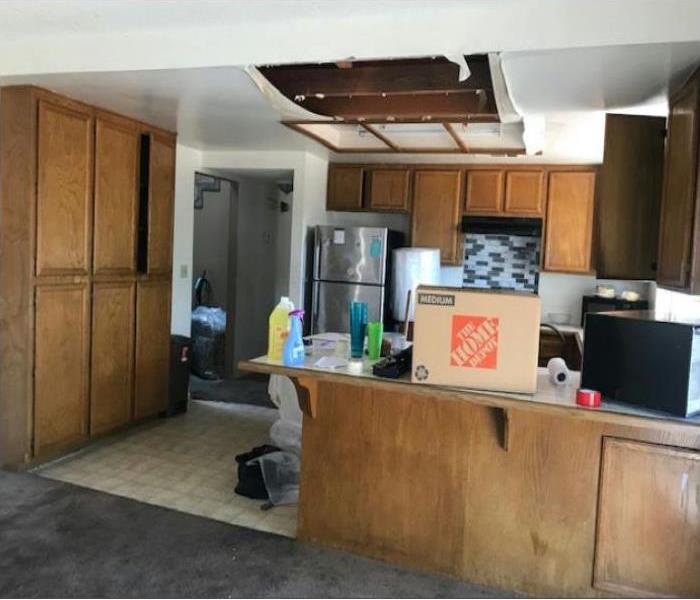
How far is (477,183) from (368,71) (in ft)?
7.75

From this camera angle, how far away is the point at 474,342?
2.24m

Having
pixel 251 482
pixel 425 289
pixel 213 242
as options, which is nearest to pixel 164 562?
pixel 251 482

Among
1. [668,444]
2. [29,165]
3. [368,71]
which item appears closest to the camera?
[668,444]

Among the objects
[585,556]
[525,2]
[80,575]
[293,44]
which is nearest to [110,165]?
[293,44]

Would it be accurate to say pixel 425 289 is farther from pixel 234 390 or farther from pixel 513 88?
pixel 234 390

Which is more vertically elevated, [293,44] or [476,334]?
[293,44]

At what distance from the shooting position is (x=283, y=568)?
8.28 ft

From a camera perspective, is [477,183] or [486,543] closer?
[486,543]

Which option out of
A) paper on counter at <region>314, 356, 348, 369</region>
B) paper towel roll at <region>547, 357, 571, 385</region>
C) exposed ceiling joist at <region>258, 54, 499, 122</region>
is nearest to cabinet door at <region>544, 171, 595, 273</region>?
exposed ceiling joist at <region>258, 54, 499, 122</region>

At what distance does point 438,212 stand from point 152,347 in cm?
252

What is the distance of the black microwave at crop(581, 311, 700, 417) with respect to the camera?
6.55 ft

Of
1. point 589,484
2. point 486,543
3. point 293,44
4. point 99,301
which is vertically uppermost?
point 293,44

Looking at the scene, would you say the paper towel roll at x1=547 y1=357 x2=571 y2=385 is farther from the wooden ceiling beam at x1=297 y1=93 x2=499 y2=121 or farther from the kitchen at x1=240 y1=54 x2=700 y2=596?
the wooden ceiling beam at x1=297 y1=93 x2=499 y2=121

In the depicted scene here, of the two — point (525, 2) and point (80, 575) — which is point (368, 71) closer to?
point (525, 2)
